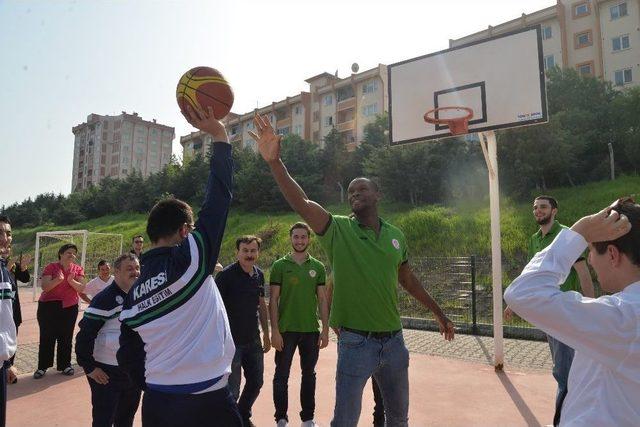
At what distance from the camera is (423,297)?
3.56 metres

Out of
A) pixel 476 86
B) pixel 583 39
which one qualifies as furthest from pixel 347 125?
pixel 476 86

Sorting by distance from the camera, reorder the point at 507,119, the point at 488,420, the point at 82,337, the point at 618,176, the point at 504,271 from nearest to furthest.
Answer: the point at 82,337
the point at 488,420
the point at 507,119
the point at 504,271
the point at 618,176

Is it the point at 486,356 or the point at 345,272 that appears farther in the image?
the point at 486,356

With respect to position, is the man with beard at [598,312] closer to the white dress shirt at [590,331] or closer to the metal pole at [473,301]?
the white dress shirt at [590,331]

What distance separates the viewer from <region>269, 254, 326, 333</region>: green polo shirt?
4652mm

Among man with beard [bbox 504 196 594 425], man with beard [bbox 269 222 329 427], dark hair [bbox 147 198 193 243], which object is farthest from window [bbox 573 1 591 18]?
dark hair [bbox 147 198 193 243]

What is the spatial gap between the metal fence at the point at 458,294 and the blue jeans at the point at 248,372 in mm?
6840

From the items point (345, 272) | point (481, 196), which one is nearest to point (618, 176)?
point (481, 196)

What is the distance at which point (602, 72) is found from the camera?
3148 cm

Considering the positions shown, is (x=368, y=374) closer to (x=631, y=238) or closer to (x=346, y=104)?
(x=631, y=238)

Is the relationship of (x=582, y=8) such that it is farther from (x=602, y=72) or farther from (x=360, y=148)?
(x=360, y=148)

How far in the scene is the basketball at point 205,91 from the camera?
9.25 ft

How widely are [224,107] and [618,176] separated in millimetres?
24234

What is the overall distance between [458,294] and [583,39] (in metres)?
30.5
